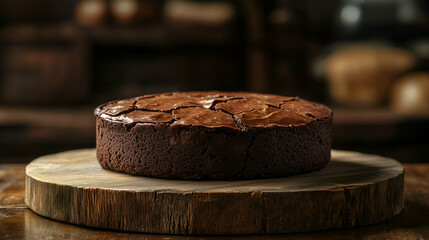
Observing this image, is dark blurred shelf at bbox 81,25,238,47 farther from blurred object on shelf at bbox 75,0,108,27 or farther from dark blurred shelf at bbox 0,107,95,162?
dark blurred shelf at bbox 0,107,95,162

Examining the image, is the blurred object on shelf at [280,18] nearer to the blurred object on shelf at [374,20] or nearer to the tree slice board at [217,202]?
the blurred object on shelf at [374,20]

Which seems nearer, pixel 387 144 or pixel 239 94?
pixel 239 94

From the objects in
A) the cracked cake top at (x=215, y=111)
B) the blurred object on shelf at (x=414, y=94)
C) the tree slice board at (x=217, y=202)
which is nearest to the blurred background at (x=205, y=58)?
the blurred object on shelf at (x=414, y=94)

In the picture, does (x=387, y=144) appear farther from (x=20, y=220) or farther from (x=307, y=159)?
(x=20, y=220)

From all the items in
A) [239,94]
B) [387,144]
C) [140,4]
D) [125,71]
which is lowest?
[387,144]

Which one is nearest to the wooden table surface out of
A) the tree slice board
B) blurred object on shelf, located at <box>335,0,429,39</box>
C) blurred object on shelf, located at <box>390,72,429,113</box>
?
the tree slice board

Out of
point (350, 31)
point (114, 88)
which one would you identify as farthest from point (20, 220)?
point (350, 31)
